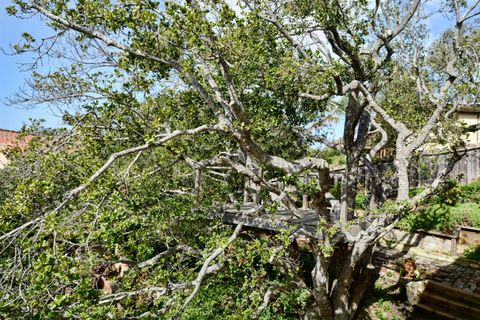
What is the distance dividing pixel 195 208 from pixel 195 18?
4.43m

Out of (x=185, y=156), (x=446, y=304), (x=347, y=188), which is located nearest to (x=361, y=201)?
(x=446, y=304)

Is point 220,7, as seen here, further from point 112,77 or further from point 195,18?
point 112,77

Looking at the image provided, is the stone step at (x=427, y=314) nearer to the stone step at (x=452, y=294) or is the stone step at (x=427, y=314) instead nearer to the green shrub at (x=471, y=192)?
the stone step at (x=452, y=294)

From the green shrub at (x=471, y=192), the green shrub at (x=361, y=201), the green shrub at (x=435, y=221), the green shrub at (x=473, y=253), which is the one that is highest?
the green shrub at (x=471, y=192)

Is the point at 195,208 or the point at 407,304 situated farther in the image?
the point at 407,304

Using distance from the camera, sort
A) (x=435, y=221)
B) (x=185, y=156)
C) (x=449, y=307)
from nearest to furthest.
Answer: (x=185, y=156) < (x=449, y=307) < (x=435, y=221)

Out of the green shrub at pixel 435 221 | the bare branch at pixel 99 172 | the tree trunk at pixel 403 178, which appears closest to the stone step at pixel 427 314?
the green shrub at pixel 435 221

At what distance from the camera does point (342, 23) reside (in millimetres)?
8109

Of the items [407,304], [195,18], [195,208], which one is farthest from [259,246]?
[407,304]

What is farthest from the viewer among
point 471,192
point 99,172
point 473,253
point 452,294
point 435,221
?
point 471,192

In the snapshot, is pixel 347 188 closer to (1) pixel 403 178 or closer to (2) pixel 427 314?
(1) pixel 403 178

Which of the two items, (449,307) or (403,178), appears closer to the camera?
(403,178)

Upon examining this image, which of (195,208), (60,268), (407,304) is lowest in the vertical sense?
(407,304)

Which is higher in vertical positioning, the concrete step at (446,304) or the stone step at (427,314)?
the concrete step at (446,304)
